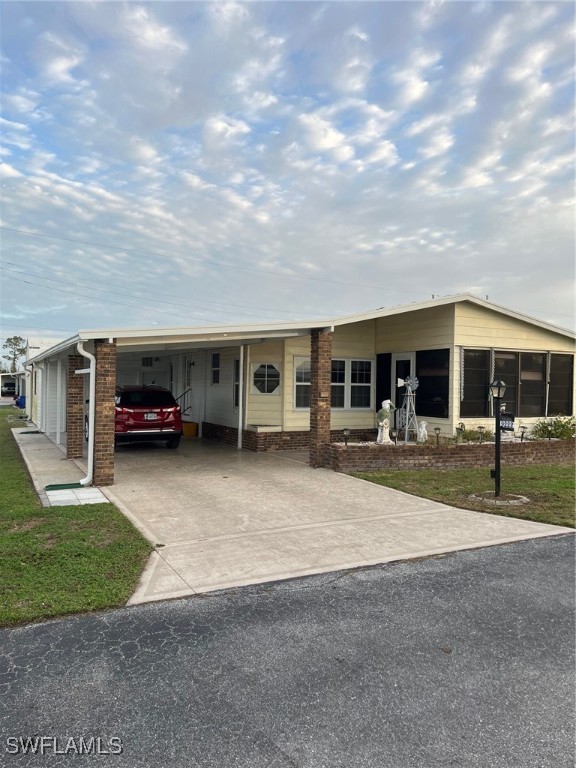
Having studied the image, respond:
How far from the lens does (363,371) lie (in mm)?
15102

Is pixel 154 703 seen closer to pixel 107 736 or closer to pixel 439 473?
pixel 107 736

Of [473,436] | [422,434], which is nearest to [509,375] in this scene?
[473,436]

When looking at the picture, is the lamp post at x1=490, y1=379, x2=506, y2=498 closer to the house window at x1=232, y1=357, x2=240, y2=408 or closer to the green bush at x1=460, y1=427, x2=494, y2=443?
the green bush at x1=460, y1=427, x2=494, y2=443

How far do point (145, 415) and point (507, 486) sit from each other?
8.27 meters

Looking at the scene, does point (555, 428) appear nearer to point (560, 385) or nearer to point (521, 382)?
point (521, 382)

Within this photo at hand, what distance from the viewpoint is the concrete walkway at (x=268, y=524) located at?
5236 mm

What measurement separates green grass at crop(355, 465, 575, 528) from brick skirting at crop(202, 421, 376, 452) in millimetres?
3636

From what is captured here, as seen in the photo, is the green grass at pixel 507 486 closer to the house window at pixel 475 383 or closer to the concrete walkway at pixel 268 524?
the concrete walkway at pixel 268 524

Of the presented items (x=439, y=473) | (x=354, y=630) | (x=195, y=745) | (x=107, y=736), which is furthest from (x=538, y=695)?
(x=439, y=473)

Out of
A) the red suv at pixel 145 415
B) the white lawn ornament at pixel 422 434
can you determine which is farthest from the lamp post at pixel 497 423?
the red suv at pixel 145 415

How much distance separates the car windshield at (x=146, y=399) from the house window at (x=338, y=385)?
4.29m

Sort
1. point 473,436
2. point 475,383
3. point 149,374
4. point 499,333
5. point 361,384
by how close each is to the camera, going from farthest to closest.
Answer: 1. point 149,374
2. point 361,384
3. point 499,333
4. point 475,383
5. point 473,436

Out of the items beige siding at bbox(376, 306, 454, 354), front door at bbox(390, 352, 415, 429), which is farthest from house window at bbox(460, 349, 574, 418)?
front door at bbox(390, 352, 415, 429)

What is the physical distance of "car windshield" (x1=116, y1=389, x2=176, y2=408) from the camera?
13.0m
